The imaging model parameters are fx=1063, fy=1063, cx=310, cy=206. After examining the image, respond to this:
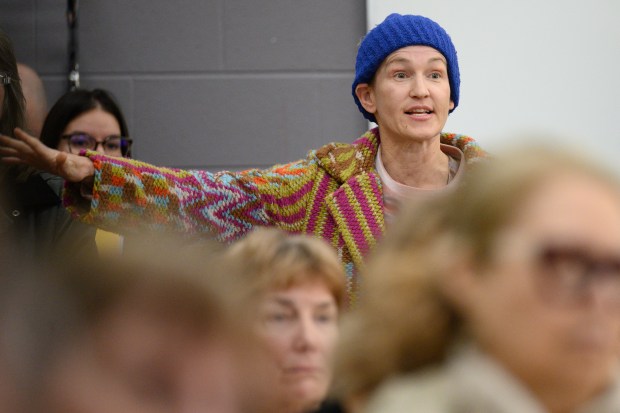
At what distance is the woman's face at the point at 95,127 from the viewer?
3225 millimetres

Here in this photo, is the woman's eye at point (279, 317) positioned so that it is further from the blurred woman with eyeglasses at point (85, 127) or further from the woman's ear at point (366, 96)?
the blurred woman with eyeglasses at point (85, 127)

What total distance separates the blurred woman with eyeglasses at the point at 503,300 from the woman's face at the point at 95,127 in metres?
2.34

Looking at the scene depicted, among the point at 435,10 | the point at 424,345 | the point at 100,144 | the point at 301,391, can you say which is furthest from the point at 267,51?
the point at 424,345

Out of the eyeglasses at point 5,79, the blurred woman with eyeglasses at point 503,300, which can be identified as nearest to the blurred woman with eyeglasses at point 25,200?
the eyeglasses at point 5,79

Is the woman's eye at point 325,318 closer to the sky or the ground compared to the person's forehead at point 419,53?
closer to the ground

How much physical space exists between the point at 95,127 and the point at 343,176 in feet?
2.99

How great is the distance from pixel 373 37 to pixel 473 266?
81.7 inches

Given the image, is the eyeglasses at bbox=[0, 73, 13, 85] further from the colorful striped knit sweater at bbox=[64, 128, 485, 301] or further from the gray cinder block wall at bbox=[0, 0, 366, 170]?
the gray cinder block wall at bbox=[0, 0, 366, 170]

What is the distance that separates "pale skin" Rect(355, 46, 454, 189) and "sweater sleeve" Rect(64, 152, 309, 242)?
0.36 meters

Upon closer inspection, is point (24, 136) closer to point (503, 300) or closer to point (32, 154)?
point (32, 154)

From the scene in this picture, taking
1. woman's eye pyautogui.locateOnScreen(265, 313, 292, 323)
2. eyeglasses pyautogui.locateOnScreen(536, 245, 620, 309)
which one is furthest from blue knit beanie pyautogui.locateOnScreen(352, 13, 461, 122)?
eyeglasses pyautogui.locateOnScreen(536, 245, 620, 309)

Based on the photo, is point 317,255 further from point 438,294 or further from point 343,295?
point 438,294

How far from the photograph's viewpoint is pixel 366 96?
3.01 meters

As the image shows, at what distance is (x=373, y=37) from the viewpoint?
9.60 feet
